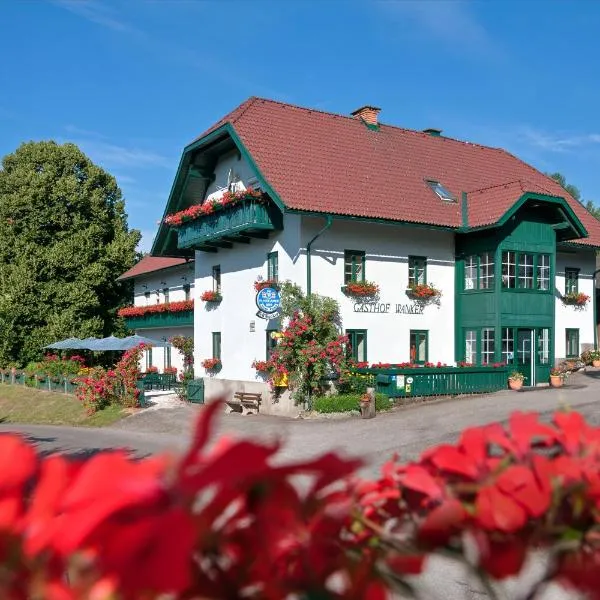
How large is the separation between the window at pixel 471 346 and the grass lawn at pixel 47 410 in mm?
11717

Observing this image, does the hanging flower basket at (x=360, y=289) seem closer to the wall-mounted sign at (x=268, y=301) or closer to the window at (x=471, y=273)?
the wall-mounted sign at (x=268, y=301)

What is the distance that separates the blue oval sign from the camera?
21.1m

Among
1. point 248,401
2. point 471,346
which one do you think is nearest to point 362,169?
point 471,346

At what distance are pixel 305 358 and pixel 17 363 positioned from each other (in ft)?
75.1

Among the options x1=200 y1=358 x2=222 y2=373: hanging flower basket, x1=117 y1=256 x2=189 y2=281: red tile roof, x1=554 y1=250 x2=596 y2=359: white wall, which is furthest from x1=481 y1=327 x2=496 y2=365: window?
x1=117 y1=256 x2=189 y2=281: red tile roof

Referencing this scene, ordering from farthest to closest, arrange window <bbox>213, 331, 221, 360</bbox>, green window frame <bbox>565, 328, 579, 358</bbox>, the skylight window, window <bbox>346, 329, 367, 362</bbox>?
green window frame <bbox>565, 328, 579, 358</bbox>
window <bbox>213, 331, 221, 360</bbox>
the skylight window
window <bbox>346, 329, 367, 362</bbox>

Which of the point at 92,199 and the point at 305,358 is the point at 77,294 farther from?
the point at 305,358

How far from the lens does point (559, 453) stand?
1.23m

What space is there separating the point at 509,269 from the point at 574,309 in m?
5.66

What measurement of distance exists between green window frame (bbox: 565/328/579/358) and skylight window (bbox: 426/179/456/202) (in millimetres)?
7244

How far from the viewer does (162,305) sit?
33250mm

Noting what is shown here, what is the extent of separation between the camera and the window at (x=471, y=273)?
24203 mm

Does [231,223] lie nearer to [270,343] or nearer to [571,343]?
[270,343]

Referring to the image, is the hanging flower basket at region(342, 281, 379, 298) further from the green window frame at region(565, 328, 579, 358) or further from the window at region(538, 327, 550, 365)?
the green window frame at region(565, 328, 579, 358)
